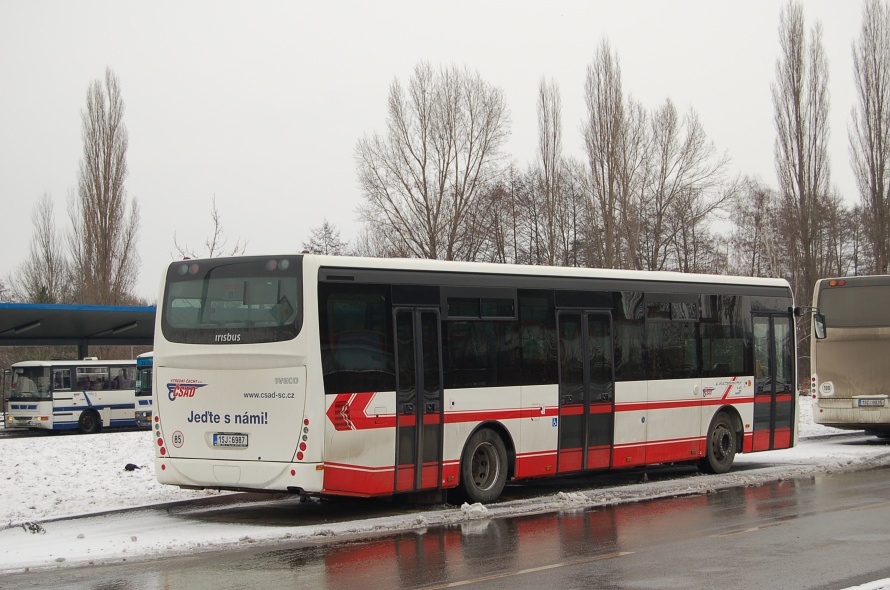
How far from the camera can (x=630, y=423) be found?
640 inches

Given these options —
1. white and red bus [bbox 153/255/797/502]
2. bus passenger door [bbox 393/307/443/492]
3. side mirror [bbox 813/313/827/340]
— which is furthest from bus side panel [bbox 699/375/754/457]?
bus passenger door [bbox 393/307/443/492]

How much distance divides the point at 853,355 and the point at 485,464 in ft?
42.6

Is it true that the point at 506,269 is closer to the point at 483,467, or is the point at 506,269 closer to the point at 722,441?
the point at 483,467

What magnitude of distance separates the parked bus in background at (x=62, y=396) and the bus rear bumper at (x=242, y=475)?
96.5ft

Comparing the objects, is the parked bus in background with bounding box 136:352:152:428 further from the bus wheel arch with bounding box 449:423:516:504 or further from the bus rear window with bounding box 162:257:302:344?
the bus wheel arch with bounding box 449:423:516:504

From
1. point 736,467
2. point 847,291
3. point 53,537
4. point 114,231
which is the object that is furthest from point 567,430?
point 114,231

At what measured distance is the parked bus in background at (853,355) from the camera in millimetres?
23484

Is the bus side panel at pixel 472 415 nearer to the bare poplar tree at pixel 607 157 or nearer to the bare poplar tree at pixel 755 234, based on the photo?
the bare poplar tree at pixel 607 157

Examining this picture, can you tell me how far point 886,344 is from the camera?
2350 centimetres

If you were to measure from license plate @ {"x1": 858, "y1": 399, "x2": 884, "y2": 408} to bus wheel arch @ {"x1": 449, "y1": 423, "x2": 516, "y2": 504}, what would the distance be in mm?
12306

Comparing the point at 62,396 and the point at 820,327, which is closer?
the point at 820,327

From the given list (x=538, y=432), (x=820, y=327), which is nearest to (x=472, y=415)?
(x=538, y=432)

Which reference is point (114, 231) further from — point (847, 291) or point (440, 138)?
point (847, 291)

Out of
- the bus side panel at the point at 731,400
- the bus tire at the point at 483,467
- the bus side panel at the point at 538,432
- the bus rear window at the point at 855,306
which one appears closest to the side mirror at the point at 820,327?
the bus side panel at the point at 731,400
